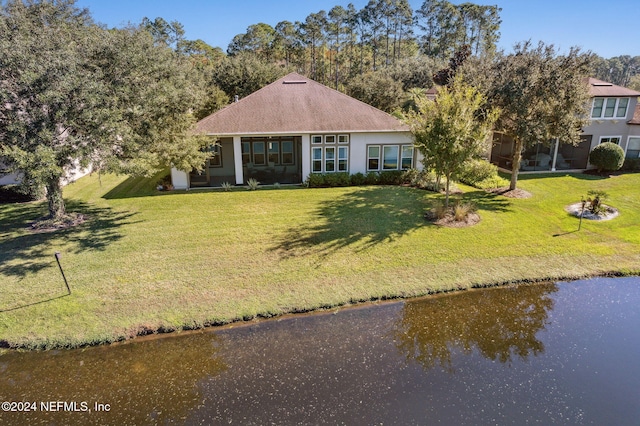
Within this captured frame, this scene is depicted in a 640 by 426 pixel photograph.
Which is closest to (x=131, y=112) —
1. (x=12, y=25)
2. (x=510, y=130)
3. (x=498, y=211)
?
(x=12, y=25)

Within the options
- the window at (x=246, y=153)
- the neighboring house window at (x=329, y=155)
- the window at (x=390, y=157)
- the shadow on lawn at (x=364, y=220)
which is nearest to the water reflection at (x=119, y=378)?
the shadow on lawn at (x=364, y=220)

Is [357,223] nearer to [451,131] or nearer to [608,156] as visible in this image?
[451,131]

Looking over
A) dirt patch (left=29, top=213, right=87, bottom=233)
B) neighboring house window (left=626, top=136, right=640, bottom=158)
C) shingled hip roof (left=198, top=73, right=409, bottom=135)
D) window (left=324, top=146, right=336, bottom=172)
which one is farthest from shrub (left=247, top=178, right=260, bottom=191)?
neighboring house window (left=626, top=136, right=640, bottom=158)

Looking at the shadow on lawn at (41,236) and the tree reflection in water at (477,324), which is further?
the shadow on lawn at (41,236)

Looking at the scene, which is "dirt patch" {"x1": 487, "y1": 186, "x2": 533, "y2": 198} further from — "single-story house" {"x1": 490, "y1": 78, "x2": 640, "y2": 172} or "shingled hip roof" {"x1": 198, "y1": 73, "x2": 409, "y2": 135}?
"single-story house" {"x1": 490, "y1": 78, "x2": 640, "y2": 172}

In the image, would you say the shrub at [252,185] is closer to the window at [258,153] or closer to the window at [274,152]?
the window at [258,153]

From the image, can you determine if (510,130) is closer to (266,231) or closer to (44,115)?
(266,231)
